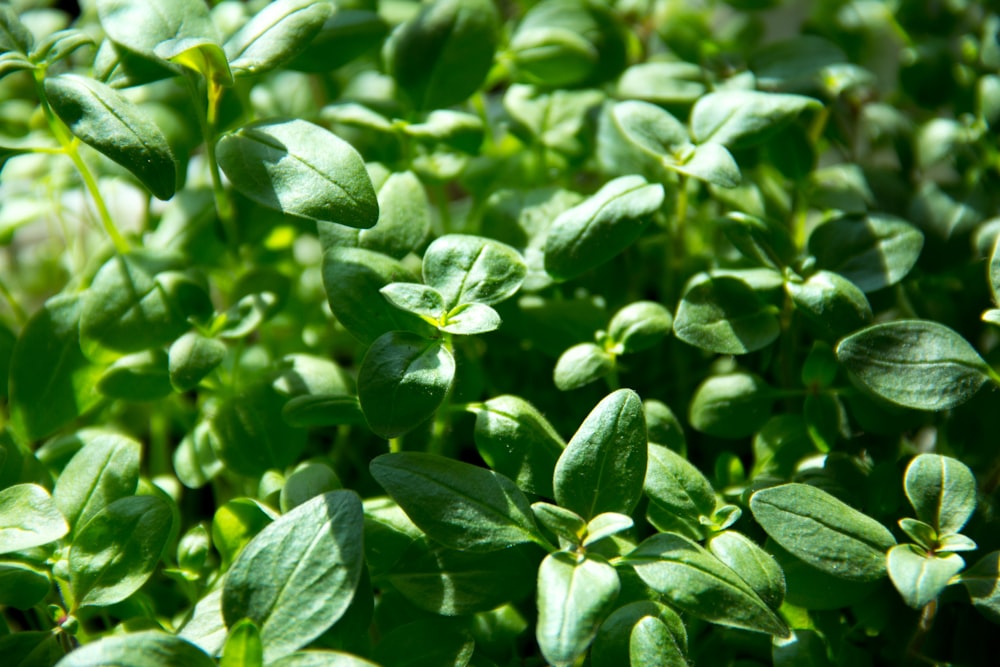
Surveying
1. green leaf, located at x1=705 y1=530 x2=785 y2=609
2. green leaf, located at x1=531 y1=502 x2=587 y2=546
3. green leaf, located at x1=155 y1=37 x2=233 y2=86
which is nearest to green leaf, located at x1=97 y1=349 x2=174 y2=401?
green leaf, located at x1=155 y1=37 x2=233 y2=86

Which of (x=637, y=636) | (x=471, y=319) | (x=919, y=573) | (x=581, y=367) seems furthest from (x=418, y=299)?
(x=919, y=573)

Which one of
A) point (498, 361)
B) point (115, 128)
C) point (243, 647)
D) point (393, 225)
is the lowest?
point (498, 361)

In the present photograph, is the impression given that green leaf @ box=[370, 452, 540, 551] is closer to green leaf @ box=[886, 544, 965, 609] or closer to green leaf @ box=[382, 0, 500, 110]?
green leaf @ box=[886, 544, 965, 609]

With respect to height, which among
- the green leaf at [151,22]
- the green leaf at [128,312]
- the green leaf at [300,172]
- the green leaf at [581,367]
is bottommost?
the green leaf at [581,367]

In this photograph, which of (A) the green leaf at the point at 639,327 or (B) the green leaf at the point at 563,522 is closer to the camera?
(B) the green leaf at the point at 563,522

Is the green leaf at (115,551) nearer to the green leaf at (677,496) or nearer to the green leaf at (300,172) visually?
the green leaf at (300,172)

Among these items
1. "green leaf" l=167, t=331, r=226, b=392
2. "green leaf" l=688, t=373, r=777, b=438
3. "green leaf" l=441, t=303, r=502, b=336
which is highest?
"green leaf" l=441, t=303, r=502, b=336

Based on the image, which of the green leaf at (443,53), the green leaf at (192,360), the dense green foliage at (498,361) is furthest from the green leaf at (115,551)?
the green leaf at (443,53)

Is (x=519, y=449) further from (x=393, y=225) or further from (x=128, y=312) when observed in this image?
(x=128, y=312)
